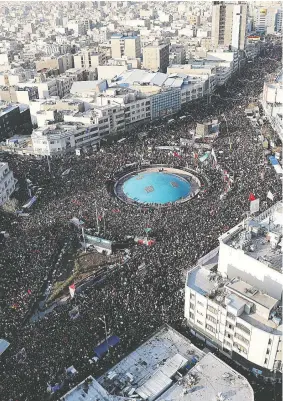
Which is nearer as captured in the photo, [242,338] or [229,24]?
[242,338]

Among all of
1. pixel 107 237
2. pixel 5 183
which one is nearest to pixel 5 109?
pixel 5 183

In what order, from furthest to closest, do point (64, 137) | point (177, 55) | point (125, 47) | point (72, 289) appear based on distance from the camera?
point (125, 47) < point (177, 55) < point (64, 137) < point (72, 289)

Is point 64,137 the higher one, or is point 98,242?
point 64,137

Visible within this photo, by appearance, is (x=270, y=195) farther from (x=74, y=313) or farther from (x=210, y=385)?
(x=74, y=313)

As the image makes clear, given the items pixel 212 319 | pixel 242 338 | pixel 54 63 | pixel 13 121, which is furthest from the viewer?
pixel 54 63

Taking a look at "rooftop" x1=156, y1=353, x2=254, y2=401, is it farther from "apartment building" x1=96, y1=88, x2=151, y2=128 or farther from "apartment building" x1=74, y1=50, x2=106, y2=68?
"apartment building" x1=74, y1=50, x2=106, y2=68

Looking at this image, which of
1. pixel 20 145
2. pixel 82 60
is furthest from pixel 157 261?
pixel 82 60

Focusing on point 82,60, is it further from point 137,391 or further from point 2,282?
point 137,391
